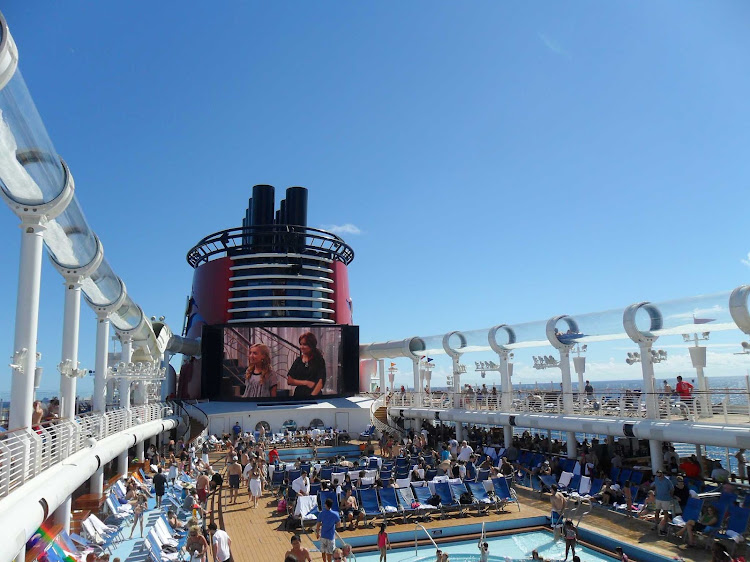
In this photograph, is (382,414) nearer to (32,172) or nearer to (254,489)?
(254,489)

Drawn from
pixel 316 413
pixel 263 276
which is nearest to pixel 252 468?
pixel 316 413

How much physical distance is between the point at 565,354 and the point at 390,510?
31.5ft

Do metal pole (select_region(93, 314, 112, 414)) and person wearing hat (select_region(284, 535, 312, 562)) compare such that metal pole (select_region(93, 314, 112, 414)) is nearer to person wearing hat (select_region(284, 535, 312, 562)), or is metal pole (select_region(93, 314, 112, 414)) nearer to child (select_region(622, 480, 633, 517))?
person wearing hat (select_region(284, 535, 312, 562))

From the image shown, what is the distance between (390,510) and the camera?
1340 cm

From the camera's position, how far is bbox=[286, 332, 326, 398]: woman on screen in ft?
105

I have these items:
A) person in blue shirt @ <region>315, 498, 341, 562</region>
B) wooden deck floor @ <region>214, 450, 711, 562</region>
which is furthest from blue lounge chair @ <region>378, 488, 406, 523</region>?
person in blue shirt @ <region>315, 498, 341, 562</region>

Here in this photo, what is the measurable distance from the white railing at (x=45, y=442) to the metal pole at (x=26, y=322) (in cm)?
48

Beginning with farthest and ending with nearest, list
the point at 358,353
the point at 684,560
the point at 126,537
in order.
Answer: the point at 358,353
the point at 126,537
the point at 684,560

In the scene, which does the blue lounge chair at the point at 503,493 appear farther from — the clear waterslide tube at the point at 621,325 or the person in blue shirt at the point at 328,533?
the clear waterslide tube at the point at 621,325

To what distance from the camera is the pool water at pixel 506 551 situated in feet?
36.6

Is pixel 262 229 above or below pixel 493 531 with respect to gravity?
above

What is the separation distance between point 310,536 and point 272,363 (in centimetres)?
1975

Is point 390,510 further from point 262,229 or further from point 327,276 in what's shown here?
point 262,229

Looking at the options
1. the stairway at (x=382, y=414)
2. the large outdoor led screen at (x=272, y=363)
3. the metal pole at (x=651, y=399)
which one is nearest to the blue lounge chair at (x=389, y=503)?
the metal pole at (x=651, y=399)
